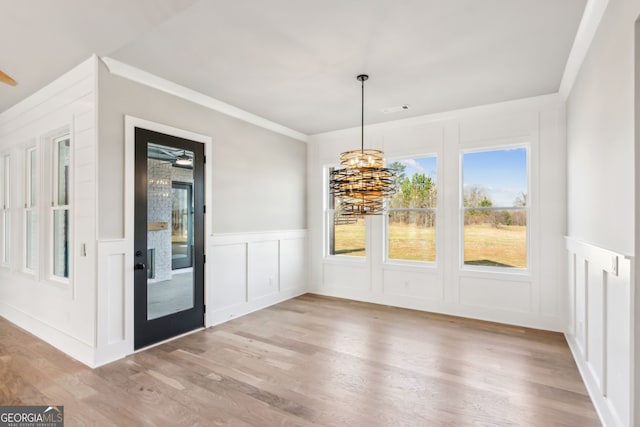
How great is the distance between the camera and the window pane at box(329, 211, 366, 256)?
543cm

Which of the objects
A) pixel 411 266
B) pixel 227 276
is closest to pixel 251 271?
pixel 227 276

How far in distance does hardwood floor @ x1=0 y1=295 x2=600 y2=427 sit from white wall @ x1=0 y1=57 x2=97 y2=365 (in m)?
0.25

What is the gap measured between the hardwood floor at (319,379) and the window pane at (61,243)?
0.80m

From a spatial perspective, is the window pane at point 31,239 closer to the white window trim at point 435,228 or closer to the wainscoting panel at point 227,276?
the wainscoting panel at point 227,276

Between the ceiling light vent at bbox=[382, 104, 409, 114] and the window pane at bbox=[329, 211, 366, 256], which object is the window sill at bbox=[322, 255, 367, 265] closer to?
the window pane at bbox=[329, 211, 366, 256]

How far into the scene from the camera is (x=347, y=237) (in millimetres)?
5633

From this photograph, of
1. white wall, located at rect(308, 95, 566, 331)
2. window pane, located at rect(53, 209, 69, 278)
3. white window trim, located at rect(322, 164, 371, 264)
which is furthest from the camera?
white window trim, located at rect(322, 164, 371, 264)

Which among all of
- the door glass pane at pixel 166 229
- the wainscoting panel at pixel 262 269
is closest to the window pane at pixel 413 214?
the wainscoting panel at pixel 262 269

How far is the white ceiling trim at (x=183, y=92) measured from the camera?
3.12 meters

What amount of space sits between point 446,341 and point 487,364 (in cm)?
58

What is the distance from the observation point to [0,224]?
469 cm

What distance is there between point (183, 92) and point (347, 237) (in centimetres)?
331

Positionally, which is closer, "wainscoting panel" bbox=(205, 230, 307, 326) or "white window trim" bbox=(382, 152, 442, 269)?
"wainscoting panel" bbox=(205, 230, 307, 326)

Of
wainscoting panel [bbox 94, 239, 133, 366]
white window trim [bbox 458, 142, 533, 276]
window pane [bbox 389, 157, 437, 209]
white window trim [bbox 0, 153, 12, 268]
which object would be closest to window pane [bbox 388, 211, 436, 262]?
window pane [bbox 389, 157, 437, 209]
